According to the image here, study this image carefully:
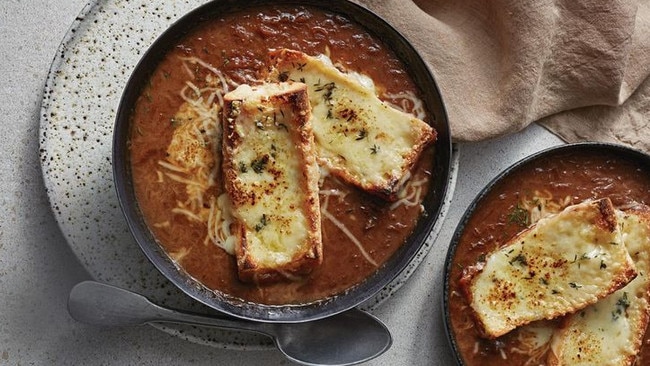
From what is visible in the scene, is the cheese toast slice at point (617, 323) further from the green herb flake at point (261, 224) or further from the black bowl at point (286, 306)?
the green herb flake at point (261, 224)

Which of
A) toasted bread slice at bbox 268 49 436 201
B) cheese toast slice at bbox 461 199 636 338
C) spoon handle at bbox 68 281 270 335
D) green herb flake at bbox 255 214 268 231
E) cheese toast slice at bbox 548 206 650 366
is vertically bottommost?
cheese toast slice at bbox 548 206 650 366

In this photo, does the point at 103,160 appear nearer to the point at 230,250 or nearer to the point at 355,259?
the point at 230,250

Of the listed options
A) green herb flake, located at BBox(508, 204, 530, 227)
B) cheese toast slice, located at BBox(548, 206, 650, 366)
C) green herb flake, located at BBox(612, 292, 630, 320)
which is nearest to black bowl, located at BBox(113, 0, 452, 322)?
green herb flake, located at BBox(508, 204, 530, 227)

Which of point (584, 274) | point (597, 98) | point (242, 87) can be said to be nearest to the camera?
point (242, 87)

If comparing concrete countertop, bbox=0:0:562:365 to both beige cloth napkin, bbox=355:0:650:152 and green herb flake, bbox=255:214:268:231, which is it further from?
beige cloth napkin, bbox=355:0:650:152

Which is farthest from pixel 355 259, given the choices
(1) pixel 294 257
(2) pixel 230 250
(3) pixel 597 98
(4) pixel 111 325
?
(3) pixel 597 98

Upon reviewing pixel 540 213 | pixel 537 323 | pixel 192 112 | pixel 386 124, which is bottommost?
pixel 537 323
